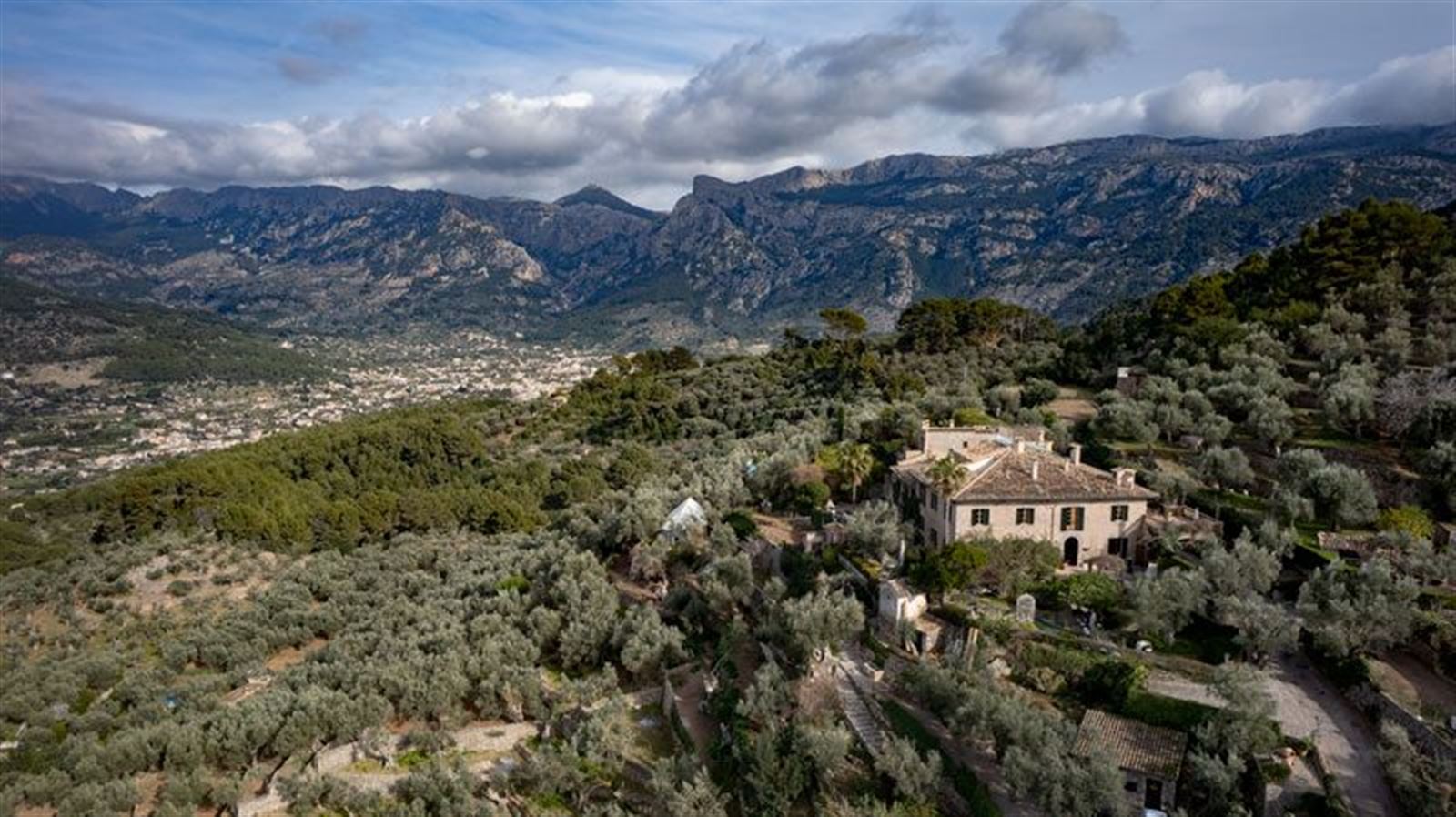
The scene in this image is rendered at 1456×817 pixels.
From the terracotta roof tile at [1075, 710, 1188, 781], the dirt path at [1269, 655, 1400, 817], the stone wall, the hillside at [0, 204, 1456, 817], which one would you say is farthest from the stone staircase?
the stone wall

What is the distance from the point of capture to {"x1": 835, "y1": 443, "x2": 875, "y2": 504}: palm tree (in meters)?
34.0

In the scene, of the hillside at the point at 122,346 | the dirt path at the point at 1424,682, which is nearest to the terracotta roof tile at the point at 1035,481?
the dirt path at the point at 1424,682

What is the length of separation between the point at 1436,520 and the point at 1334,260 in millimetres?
23844

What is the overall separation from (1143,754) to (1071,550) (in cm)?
1013

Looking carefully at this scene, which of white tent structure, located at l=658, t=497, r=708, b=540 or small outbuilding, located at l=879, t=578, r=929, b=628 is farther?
white tent structure, located at l=658, t=497, r=708, b=540

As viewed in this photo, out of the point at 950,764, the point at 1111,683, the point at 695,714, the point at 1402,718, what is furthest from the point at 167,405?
the point at 1402,718

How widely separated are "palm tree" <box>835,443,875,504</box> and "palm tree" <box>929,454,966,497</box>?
273 inches

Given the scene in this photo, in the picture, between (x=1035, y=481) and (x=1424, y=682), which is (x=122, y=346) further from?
(x=1424, y=682)

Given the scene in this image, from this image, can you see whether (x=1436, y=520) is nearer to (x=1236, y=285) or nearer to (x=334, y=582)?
(x=1236, y=285)

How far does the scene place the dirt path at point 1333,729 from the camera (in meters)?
15.1

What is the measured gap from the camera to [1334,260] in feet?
143

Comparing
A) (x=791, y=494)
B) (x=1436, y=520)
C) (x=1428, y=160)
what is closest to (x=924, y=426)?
(x=791, y=494)

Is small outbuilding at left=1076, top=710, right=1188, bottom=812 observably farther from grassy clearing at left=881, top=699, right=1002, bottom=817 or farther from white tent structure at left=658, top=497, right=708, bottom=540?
white tent structure at left=658, top=497, right=708, bottom=540

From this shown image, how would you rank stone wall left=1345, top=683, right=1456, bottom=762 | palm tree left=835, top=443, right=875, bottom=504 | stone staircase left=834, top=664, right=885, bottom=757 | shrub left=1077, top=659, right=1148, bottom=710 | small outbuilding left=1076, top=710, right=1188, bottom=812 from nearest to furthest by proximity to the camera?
1. stone wall left=1345, top=683, right=1456, bottom=762
2. small outbuilding left=1076, top=710, right=1188, bottom=812
3. shrub left=1077, top=659, right=1148, bottom=710
4. stone staircase left=834, top=664, right=885, bottom=757
5. palm tree left=835, top=443, right=875, bottom=504
